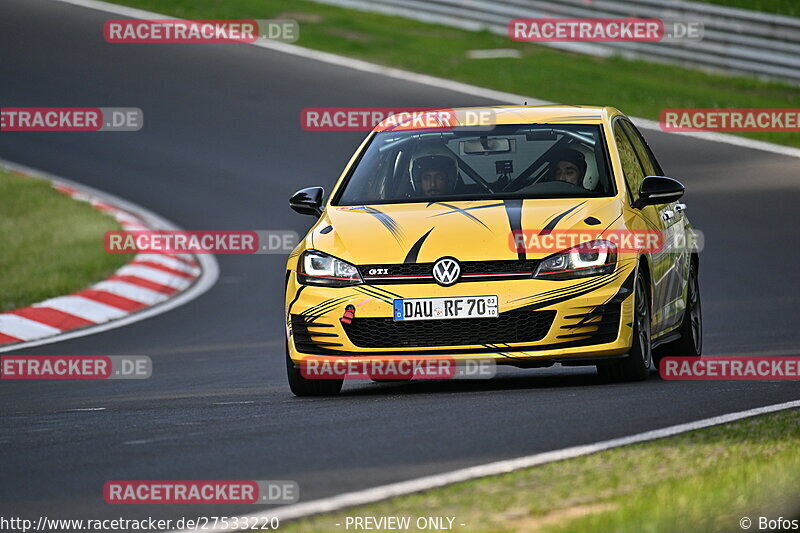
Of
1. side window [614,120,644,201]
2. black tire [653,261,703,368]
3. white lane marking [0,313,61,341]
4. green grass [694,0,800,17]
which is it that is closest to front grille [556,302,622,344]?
side window [614,120,644,201]

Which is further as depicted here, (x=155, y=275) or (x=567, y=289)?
(x=155, y=275)

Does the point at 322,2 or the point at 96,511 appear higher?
the point at 322,2

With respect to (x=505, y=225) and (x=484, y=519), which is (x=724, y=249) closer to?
(x=505, y=225)

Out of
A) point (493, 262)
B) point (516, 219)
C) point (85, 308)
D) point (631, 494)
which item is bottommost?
point (631, 494)

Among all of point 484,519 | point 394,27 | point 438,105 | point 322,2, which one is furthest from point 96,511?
point 322,2

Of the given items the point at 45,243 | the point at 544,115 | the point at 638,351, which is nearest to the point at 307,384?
the point at 638,351

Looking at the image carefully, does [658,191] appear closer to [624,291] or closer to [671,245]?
[671,245]

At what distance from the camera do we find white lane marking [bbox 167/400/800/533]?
5727mm

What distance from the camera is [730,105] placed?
24.1 m

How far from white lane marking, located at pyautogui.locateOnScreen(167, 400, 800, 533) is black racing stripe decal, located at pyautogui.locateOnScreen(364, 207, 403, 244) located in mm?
2309

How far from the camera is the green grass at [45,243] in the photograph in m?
16.1

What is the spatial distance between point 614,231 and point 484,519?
4.07 m

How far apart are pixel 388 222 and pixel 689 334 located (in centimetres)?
247

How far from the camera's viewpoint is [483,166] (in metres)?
10.2
